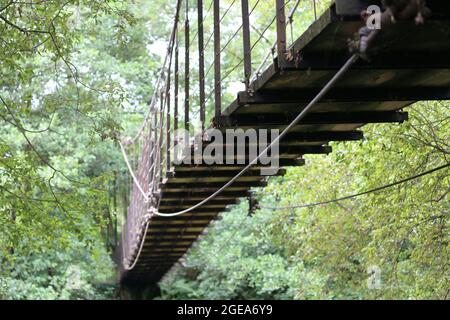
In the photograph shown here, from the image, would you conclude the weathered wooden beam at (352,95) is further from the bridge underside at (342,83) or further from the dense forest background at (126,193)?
the dense forest background at (126,193)

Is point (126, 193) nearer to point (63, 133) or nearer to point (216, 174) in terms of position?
point (63, 133)

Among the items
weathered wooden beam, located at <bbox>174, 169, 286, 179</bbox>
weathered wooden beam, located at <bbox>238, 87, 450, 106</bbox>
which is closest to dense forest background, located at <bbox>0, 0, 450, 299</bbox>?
weathered wooden beam, located at <bbox>174, 169, 286, 179</bbox>

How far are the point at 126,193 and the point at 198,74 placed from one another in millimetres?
5073

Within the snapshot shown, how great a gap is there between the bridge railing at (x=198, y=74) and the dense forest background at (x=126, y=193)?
378 mm

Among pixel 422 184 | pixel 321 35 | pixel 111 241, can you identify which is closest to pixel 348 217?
pixel 422 184

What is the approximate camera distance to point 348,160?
7.21m

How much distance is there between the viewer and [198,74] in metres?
10.9

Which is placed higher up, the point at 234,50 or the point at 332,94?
the point at 234,50

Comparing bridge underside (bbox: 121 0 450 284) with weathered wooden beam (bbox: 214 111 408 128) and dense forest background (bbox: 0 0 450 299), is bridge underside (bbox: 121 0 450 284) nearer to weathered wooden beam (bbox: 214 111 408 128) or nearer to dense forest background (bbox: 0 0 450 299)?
weathered wooden beam (bbox: 214 111 408 128)

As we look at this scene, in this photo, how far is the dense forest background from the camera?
507 cm

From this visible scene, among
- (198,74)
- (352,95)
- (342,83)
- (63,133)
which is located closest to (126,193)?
(63,133)

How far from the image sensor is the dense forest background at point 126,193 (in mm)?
5066

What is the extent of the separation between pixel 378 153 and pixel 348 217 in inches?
92.5

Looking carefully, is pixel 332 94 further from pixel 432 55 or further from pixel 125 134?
pixel 125 134
